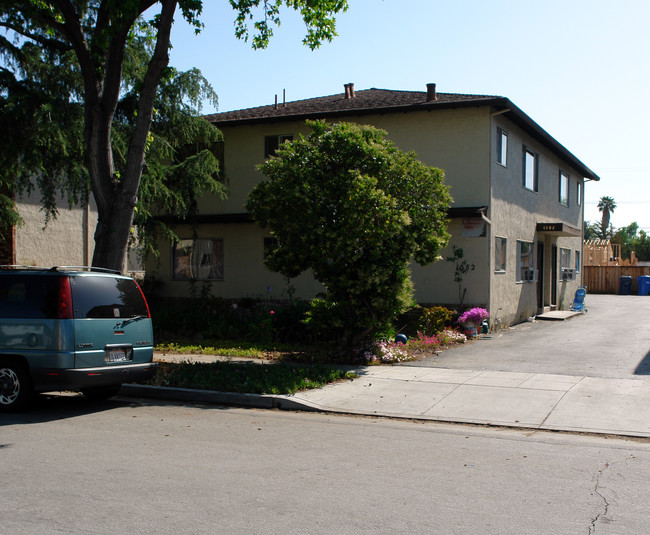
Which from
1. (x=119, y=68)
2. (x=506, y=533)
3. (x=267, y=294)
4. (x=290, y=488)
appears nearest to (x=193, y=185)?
(x=267, y=294)

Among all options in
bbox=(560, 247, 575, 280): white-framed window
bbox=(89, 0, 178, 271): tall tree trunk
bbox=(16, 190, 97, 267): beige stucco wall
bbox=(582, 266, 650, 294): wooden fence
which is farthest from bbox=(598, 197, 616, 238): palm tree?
bbox=(89, 0, 178, 271): tall tree trunk

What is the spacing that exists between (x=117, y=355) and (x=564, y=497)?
593cm

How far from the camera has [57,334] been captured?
7.99 metres

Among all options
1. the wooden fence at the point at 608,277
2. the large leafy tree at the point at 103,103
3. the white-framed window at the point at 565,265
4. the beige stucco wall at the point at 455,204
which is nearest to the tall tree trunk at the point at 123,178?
the large leafy tree at the point at 103,103

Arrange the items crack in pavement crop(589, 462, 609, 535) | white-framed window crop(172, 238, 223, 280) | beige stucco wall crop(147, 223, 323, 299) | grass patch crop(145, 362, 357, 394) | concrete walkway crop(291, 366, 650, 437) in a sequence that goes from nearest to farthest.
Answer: crack in pavement crop(589, 462, 609, 535) → concrete walkway crop(291, 366, 650, 437) → grass patch crop(145, 362, 357, 394) → beige stucco wall crop(147, 223, 323, 299) → white-framed window crop(172, 238, 223, 280)

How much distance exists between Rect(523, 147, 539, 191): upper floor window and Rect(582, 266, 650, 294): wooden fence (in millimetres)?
19790

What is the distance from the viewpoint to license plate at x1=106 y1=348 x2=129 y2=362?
8.48 meters

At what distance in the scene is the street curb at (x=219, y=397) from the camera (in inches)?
344

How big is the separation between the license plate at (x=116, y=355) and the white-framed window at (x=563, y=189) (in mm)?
20716

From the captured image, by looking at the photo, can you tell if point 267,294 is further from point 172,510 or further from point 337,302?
point 172,510

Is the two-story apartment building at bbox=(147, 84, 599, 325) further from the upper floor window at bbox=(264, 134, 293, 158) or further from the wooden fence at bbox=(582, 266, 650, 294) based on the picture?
the wooden fence at bbox=(582, 266, 650, 294)

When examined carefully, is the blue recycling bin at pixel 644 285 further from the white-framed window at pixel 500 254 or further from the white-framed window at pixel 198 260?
the white-framed window at pixel 198 260

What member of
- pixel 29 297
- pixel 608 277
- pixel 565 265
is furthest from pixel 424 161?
pixel 608 277

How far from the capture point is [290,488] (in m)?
5.23
